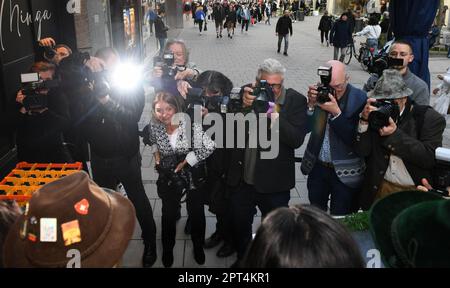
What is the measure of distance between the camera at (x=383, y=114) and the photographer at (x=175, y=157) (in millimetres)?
1375

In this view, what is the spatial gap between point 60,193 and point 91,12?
7.02 meters

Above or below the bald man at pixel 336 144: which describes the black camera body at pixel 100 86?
above

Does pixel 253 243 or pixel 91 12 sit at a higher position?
pixel 91 12

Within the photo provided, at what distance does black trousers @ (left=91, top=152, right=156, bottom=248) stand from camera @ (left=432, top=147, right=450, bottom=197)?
8.23 feet

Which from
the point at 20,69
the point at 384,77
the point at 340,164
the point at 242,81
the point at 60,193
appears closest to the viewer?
the point at 60,193

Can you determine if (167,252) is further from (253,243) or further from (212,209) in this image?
(253,243)

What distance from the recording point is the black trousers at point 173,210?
3746 mm

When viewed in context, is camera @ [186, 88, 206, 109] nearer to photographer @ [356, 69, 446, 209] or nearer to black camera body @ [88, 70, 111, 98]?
black camera body @ [88, 70, 111, 98]

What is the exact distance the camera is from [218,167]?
366 centimetres

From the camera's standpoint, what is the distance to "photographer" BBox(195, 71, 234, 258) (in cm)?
363

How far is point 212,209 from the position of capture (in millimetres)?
3848

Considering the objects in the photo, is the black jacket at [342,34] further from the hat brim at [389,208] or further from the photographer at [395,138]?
the hat brim at [389,208]

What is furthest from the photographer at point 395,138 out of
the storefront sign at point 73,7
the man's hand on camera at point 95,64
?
the storefront sign at point 73,7

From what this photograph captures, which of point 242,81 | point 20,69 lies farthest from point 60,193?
point 242,81
